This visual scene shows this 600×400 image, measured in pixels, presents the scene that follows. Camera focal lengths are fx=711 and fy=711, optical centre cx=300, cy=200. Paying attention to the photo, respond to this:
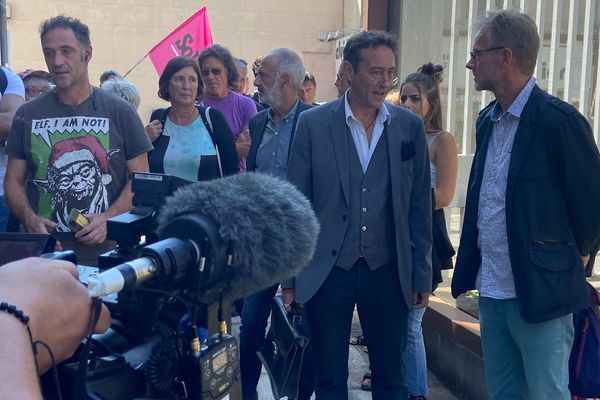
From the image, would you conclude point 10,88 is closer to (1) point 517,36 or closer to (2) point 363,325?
(2) point 363,325

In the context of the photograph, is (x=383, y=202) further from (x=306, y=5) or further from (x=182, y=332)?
(x=306, y=5)

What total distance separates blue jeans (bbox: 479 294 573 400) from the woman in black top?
6.76ft

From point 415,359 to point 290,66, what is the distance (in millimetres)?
1870

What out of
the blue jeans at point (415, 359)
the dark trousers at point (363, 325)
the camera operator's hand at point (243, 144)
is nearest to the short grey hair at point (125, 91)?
the camera operator's hand at point (243, 144)

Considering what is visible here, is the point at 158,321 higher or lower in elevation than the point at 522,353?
higher

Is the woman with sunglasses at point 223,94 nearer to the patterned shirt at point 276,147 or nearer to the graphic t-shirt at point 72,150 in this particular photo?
the patterned shirt at point 276,147

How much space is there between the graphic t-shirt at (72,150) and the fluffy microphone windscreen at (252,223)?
220 cm

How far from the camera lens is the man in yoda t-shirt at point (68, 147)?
11.9 feet

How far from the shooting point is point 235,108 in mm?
5516

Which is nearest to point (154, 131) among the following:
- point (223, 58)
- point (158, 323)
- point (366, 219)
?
point (223, 58)

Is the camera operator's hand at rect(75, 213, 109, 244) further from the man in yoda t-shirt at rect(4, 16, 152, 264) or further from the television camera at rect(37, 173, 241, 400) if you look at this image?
the television camera at rect(37, 173, 241, 400)

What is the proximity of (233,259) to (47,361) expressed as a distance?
43 centimetres

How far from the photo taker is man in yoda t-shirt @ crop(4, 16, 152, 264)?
3.63 m

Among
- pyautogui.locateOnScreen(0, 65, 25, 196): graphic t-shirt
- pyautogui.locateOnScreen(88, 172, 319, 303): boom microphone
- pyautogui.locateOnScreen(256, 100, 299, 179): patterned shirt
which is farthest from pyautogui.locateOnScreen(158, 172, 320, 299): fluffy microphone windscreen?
pyautogui.locateOnScreen(0, 65, 25, 196): graphic t-shirt
